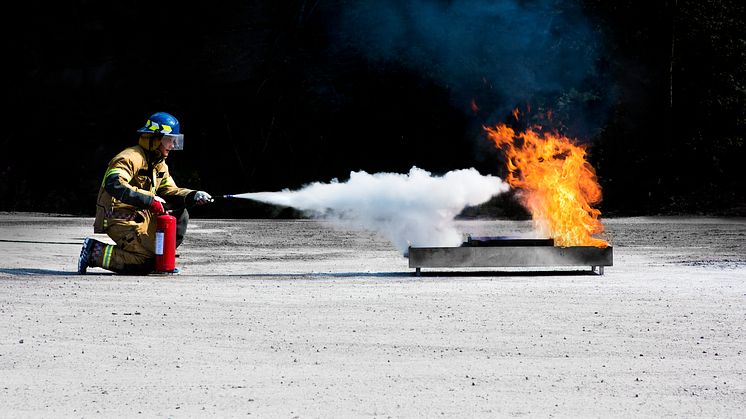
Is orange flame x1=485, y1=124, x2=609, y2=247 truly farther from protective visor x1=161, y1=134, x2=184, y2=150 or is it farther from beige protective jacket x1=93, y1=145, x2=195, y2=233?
beige protective jacket x1=93, y1=145, x2=195, y2=233

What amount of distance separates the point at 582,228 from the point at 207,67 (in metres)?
24.1

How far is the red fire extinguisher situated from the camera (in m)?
12.6

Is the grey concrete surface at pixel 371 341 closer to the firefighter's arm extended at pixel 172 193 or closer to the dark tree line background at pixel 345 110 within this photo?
the firefighter's arm extended at pixel 172 193

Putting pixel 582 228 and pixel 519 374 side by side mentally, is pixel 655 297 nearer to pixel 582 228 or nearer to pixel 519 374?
pixel 582 228

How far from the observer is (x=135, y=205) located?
40.8 feet

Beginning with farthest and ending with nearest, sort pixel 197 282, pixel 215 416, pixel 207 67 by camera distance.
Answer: pixel 207 67 → pixel 197 282 → pixel 215 416

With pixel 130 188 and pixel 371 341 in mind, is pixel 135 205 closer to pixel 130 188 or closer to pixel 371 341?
pixel 130 188

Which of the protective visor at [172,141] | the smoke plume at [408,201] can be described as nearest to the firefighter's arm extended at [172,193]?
the protective visor at [172,141]

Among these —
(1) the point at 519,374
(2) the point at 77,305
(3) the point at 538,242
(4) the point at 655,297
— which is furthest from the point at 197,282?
(1) the point at 519,374

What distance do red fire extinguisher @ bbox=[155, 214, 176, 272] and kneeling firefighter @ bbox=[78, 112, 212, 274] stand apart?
0.09m

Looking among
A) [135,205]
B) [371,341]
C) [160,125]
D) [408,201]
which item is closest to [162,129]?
[160,125]

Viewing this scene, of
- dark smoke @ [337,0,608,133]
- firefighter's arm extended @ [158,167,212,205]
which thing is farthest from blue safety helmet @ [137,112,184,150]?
dark smoke @ [337,0,608,133]

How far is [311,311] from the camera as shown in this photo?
9.48 m

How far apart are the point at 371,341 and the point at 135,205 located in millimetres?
5412
